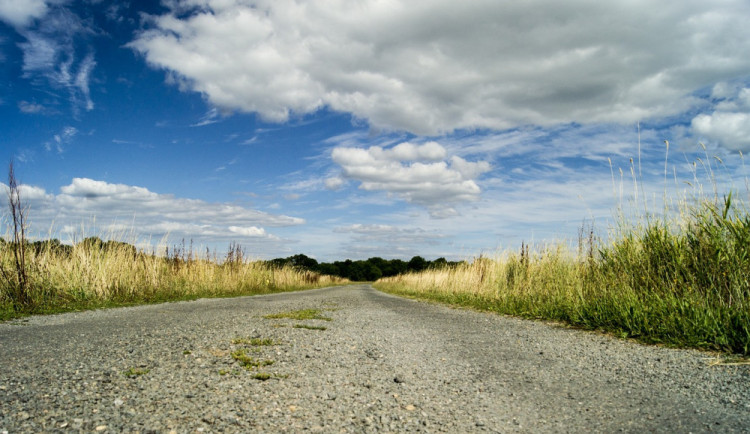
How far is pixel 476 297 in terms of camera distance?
1100cm

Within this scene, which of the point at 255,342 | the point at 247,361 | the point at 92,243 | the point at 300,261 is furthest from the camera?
the point at 300,261

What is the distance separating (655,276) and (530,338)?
2.18m

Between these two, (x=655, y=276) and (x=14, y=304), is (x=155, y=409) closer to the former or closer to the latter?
(x=655, y=276)

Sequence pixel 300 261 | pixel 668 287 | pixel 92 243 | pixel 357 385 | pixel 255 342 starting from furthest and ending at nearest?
pixel 300 261 → pixel 92 243 → pixel 668 287 → pixel 255 342 → pixel 357 385

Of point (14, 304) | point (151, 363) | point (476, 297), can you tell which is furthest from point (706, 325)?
point (14, 304)

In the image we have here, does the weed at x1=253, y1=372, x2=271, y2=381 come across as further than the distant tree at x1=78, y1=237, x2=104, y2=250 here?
No

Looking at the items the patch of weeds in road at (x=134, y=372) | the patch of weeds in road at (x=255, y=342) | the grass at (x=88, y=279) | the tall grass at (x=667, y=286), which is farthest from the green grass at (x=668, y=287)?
the grass at (x=88, y=279)

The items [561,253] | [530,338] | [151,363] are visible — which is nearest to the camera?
[151,363]

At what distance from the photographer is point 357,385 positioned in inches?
112

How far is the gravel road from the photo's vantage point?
2.18 metres

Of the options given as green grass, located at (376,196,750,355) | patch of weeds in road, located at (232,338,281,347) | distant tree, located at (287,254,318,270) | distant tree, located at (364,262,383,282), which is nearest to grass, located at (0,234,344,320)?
patch of weeds in road, located at (232,338,281,347)

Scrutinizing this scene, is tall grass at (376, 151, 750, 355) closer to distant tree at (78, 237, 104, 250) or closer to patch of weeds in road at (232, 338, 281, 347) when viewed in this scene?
patch of weeds in road at (232, 338, 281, 347)

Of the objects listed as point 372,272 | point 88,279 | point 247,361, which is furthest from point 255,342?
point 372,272

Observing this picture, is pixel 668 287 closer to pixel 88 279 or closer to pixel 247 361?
pixel 247 361
